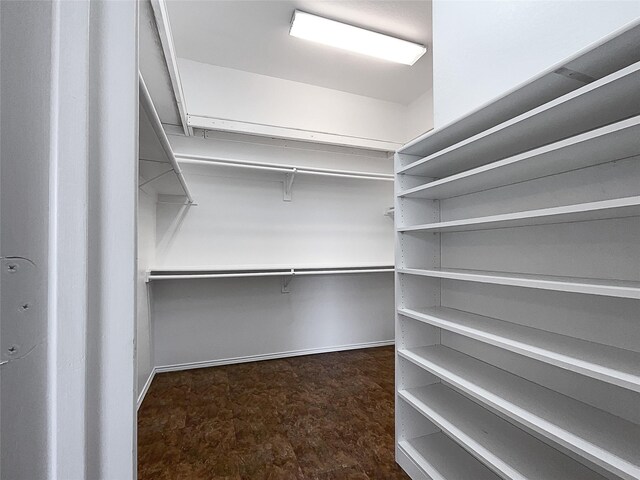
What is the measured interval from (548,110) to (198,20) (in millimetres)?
2289

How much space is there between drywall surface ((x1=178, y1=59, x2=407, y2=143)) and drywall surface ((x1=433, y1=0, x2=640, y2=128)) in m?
1.38

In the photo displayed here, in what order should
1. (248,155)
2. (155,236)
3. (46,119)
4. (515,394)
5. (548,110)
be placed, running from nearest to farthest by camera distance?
1. (46,119)
2. (548,110)
3. (515,394)
4. (155,236)
5. (248,155)

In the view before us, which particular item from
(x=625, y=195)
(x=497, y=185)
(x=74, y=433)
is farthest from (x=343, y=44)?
(x=74, y=433)

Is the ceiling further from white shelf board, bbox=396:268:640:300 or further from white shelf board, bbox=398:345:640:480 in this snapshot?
white shelf board, bbox=398:345:640:480

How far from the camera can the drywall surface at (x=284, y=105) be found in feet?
8.29

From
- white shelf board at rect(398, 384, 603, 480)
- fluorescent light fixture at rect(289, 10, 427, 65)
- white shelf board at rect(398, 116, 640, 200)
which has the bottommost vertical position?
white shelf board at rect(398, 384, 603, 480)

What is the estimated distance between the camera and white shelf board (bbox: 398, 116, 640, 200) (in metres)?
0.74

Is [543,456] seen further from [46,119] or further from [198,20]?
[198,20]

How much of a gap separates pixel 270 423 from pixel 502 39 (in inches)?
94.3

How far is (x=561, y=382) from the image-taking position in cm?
108

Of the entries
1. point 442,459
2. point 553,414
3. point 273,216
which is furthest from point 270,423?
point 273,216

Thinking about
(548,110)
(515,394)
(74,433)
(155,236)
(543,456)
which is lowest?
(543,456)

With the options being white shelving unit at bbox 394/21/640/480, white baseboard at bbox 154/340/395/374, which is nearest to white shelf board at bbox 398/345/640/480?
white shelving unit at bbox 394/21/640/480

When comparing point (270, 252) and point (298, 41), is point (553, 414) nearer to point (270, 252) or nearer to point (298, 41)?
point (270, 252)
